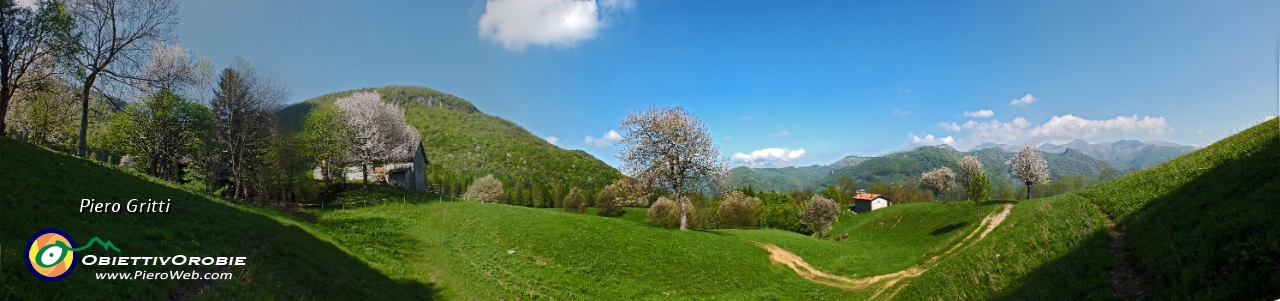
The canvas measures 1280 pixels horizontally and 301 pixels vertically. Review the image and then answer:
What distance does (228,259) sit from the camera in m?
13.5

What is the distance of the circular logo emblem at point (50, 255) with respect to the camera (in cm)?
812

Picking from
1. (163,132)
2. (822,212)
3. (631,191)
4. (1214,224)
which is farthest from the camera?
(822,212)

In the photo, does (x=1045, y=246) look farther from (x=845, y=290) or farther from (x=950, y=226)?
(x=950, y=226)

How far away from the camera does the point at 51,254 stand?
8.66 meters

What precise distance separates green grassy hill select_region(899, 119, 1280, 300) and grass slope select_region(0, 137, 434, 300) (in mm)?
19509

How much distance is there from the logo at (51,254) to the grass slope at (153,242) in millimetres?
164

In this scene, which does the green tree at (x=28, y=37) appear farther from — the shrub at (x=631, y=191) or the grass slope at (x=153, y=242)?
the shrub at (x=631, y=191)

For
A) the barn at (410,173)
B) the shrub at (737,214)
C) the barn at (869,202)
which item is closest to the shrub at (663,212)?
the shrub at (737,214)

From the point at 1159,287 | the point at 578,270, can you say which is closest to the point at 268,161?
the point at 578,270

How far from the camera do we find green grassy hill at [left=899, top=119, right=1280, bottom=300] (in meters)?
7.07

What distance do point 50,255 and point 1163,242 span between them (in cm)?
Result: 2369

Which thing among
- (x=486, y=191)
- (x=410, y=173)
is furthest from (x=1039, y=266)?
(x=486, y=191)

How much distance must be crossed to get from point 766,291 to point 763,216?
73382 mm

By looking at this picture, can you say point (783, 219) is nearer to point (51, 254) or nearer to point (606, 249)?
point (606, 249)
